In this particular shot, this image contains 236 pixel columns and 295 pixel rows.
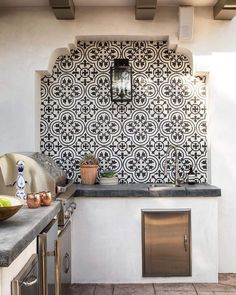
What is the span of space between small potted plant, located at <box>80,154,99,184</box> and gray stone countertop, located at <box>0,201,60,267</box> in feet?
5.39

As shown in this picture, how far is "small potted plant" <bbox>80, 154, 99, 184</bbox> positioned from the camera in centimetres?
479

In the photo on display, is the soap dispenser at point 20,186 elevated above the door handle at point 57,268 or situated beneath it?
elevated above

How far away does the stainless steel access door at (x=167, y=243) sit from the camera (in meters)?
4.45

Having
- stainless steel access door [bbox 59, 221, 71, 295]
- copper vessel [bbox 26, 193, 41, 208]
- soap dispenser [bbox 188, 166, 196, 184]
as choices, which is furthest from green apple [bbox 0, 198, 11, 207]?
soap dispenser [bbox 188, 166, 196, 184]

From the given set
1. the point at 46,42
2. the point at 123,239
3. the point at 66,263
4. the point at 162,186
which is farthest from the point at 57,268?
the point at 46,42

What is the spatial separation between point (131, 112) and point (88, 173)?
861 millimetres

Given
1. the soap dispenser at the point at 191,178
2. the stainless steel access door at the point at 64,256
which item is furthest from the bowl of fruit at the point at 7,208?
the soap dispenser at the point at 191,178

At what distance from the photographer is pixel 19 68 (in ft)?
15.5

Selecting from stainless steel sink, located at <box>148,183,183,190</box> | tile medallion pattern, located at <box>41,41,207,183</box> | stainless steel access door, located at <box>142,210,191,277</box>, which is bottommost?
stainless steel access door, located at <box>142,210,191,277</box>

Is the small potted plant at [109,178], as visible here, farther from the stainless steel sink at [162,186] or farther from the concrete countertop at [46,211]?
the stainless steel sink at [162,186]

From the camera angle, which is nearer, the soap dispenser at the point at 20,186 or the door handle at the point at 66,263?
the soap dispenser at the point at 20,186

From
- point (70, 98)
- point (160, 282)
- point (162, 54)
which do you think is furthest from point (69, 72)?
point (160, 282)

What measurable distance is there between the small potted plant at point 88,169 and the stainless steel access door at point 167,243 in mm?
805

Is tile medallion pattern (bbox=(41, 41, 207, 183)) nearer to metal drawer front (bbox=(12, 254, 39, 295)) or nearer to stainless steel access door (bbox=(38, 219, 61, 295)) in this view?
stainless steel access door (bbox=(38, 219, 61, 295))
